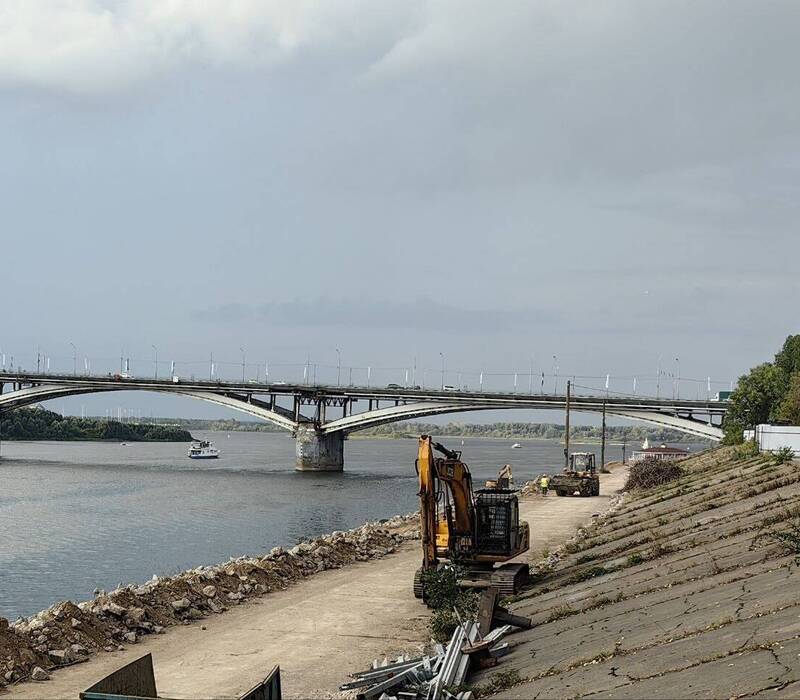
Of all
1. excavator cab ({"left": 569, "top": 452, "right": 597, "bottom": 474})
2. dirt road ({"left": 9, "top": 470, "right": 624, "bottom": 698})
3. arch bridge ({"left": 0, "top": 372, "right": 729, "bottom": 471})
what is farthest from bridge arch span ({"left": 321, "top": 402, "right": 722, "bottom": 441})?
dirt road ({"left": 9, "top": 470, "right": 624, "bottom": 698})

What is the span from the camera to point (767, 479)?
3831 centimetres

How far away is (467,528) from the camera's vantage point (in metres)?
24.3

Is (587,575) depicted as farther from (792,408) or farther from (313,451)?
(313,451)

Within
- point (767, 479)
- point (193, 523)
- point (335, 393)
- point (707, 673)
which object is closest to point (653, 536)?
point (767, 479)

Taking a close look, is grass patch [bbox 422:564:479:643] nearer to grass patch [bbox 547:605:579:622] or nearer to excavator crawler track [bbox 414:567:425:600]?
excavator crawler track [bbox 414:567:425:600]

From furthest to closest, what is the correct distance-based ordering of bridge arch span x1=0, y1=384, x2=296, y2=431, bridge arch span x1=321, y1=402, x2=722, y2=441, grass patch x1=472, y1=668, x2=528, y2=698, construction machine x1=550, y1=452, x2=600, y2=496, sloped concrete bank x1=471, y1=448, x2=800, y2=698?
bridge arch span x1=0, y1=384, x2=296, y2=431 < bridge arch span x1=321, y1=402, x2=722, y2=441 < construction machine x1=550, y1=452, x2=600, y2=496 < grass patch x1=472, y1=668, x2=528, y2=698 < sloped concrete bank x1=471, y1=448, x2=800, y2=698

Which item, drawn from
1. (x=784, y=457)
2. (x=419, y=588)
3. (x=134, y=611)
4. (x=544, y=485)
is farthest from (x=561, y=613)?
(x=544, y=485)

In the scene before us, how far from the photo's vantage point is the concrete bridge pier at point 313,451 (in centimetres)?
11700

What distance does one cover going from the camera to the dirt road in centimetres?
1770

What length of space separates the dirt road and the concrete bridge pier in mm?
85493

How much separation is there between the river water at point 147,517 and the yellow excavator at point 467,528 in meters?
13.8

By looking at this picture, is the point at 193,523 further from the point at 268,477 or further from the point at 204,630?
the point at 268,477

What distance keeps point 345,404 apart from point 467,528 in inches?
3836

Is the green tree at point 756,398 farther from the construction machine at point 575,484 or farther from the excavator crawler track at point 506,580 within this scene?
the excavator crawler track at point 506,580
